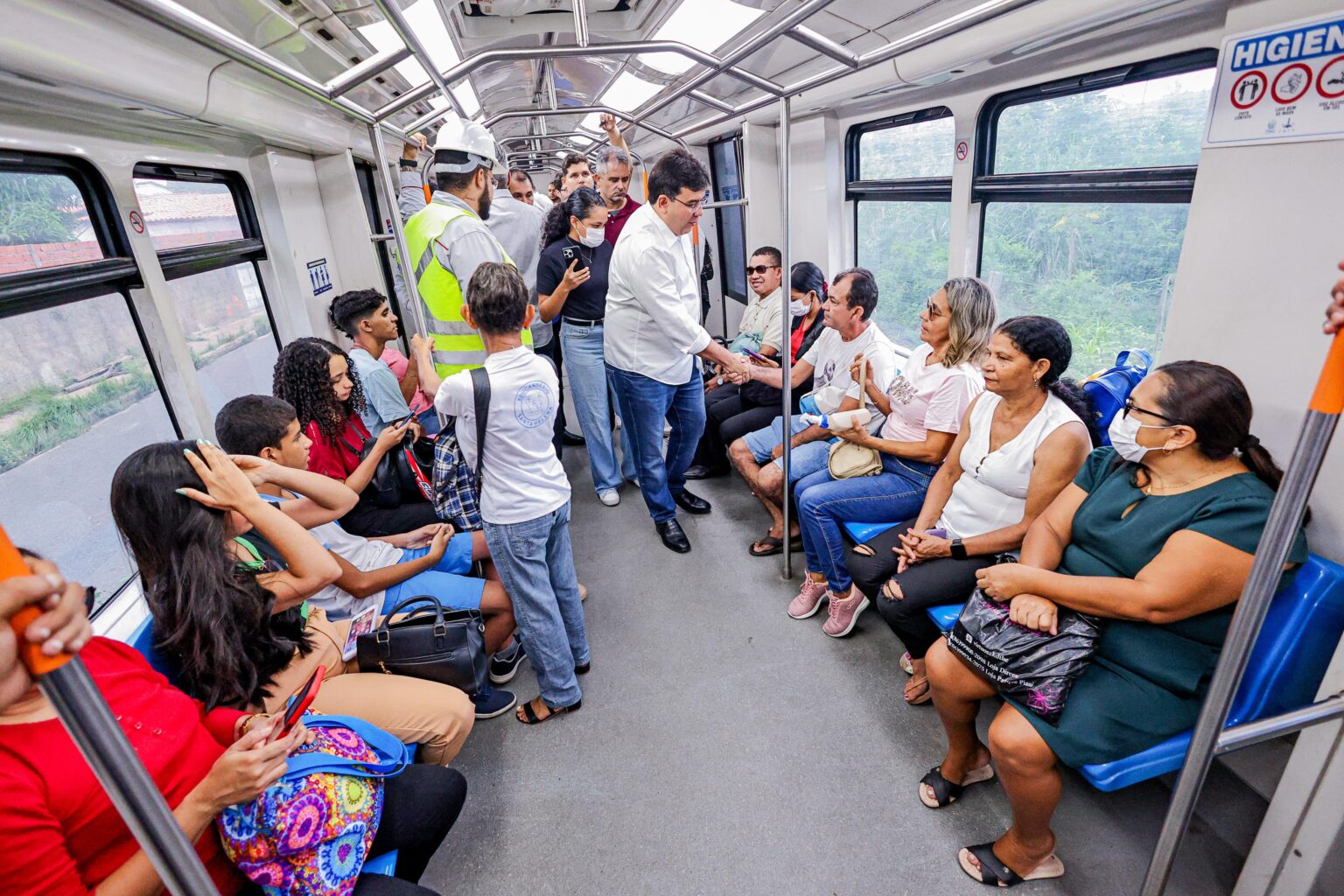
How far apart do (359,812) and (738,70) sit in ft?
9.15

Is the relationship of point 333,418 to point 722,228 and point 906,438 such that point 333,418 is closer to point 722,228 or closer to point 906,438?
point 906,438

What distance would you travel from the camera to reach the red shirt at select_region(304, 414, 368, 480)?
2.77m

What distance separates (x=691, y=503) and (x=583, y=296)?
1.58m

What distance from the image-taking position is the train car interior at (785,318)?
1.80 meters

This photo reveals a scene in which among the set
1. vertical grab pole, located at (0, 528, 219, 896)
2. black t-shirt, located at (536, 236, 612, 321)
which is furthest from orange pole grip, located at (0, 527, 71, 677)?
black t-shirt, located at (536, 236, 612, 321)

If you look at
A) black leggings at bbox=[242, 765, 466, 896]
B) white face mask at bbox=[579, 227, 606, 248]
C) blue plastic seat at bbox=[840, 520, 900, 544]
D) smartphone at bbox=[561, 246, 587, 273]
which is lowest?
black leggings at bbox=[242, 765, 466, 896]

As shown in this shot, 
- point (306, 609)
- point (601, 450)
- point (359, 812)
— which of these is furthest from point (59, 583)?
point (601, 450)

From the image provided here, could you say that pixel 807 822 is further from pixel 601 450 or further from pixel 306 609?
pixel 601 450

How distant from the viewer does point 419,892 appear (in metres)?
1.58

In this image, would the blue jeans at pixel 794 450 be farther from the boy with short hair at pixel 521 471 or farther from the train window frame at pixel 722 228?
the train window frame at pixel 722 228

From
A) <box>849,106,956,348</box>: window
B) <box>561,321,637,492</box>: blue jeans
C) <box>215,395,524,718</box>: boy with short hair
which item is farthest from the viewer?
<box>561,321,637,492</box>: blue jeans

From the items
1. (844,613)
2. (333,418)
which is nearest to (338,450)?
(333,418)

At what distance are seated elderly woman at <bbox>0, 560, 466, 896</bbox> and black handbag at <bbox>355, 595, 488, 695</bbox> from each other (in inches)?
25.3

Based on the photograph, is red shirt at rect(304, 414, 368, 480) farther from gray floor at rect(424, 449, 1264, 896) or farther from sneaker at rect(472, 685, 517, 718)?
gray floor at rect(424, 449, 1264, 896)
